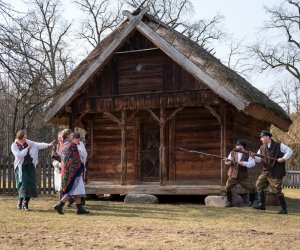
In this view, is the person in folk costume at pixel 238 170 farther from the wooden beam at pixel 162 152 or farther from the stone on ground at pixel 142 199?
the stone on ground at pixel 142 199

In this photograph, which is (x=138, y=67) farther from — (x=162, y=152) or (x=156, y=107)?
(x=162, y=152)

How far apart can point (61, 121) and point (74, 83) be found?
2.94 m

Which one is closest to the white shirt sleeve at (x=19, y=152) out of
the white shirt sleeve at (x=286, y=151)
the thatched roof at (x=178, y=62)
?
the thatched roof at (x=178, y=62)

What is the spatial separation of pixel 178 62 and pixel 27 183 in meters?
5.32

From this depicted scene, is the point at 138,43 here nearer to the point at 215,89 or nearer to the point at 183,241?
the point at 215,89

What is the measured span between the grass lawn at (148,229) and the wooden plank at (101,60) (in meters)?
4.28

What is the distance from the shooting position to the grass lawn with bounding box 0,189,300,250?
6801 millimetres

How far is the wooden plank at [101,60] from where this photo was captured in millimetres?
14750

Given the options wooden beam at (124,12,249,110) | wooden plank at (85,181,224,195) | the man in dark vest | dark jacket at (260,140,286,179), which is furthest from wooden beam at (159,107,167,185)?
dark jacket at (260,140,286,179)

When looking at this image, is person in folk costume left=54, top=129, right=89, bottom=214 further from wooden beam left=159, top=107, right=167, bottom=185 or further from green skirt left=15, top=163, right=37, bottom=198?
wooden beam left=159, top=107, right=167, bottom=185

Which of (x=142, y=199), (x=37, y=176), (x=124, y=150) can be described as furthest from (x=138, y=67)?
(x=37, y=176)

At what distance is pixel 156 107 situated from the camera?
47.8 ft

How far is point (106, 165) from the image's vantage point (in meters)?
16.8

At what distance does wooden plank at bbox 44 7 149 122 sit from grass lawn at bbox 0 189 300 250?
14.1ft
